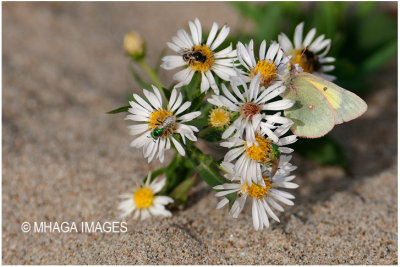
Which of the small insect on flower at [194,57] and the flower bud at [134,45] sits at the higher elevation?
the small insect on flower at [194,57]

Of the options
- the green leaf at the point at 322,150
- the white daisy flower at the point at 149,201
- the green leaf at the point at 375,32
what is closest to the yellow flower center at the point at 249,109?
the white daisy flower at the point at 149,201

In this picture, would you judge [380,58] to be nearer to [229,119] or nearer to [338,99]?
[338,99]

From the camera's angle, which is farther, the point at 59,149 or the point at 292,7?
the point at 292,7

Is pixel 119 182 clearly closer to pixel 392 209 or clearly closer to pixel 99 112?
pixel 99 112

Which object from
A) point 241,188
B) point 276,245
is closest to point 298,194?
point 276,245

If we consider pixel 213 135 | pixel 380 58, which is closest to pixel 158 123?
pixel 213 135

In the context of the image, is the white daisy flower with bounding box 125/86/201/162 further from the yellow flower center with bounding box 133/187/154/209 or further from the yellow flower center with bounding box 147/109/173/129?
the yellow flower center with bounding box 133/187/154/209

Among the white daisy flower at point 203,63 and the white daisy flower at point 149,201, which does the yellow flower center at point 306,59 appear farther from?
the white daisy flower at point 149,201
